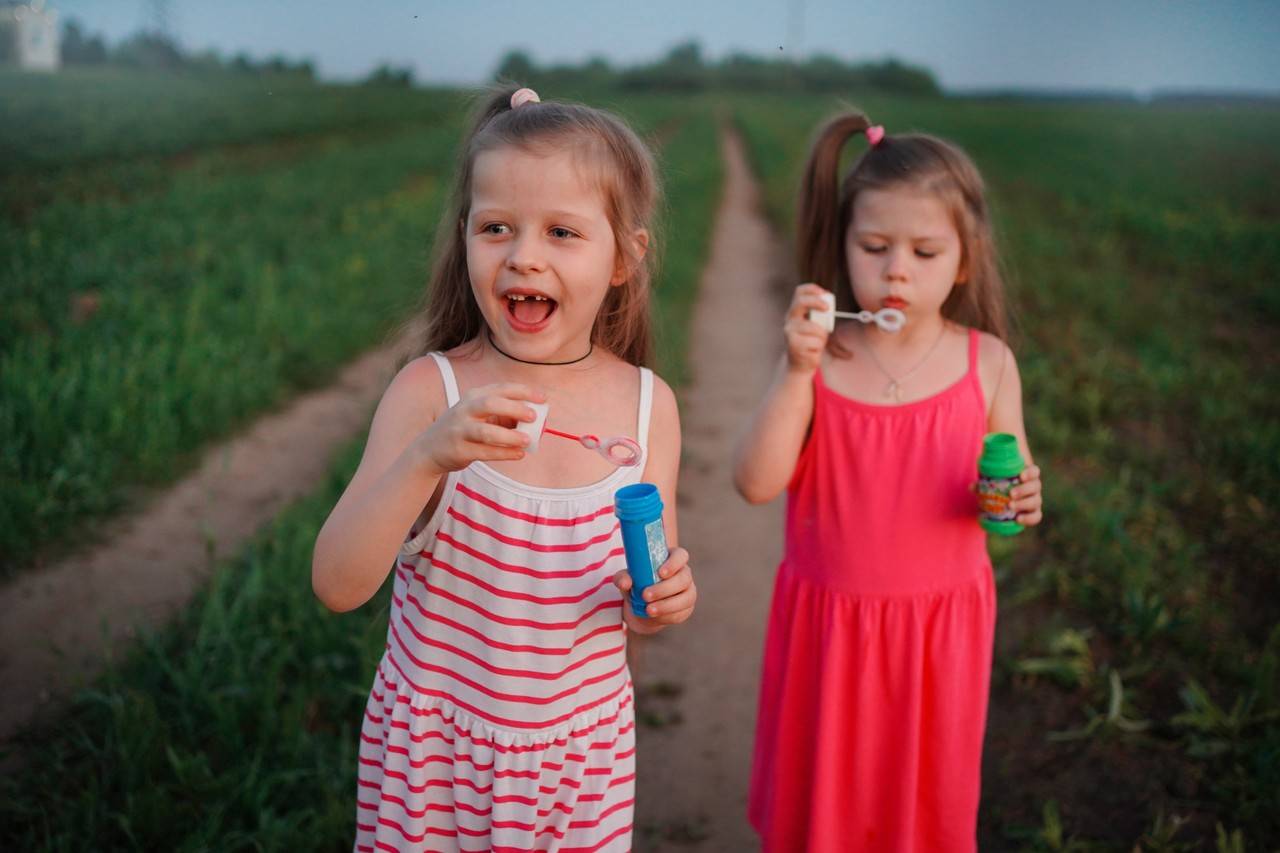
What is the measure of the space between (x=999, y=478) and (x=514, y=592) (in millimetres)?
964

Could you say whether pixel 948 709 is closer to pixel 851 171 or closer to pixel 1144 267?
pixel 851 171

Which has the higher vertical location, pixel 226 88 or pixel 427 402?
pixel 226 88

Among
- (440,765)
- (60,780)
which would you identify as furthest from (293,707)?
(440,765)

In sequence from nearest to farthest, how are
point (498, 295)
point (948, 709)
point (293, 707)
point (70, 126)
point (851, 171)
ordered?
point (498, 295), point (948, 709), point (851, 171), point (293, 707), point (70, 126)

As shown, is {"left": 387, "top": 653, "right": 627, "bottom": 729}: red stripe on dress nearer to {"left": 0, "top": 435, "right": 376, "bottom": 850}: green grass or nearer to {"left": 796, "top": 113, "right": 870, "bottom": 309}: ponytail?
{"left": 0, "top": 435, "right": 376, "bottom": 850}: green grass

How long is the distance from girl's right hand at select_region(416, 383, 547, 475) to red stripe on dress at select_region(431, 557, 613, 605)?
28cm

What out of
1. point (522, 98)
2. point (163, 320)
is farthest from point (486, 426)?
point (163, 320)

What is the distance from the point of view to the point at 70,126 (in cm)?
1920

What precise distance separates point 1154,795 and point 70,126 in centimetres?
2185

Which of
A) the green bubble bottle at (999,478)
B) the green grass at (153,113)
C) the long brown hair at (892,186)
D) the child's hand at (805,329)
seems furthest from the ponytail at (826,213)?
the green grass at (153,113)

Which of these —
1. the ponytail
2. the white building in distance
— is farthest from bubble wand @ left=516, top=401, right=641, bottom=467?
the white building in distance

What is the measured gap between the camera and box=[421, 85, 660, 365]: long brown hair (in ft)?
5.00

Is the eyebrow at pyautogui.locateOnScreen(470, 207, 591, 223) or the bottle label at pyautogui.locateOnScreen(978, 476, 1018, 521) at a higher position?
the eyebrow at pyautogui.locateOnScreen(470, 207, 591, 223)

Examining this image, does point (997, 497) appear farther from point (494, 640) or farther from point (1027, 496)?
point (494, 640)
